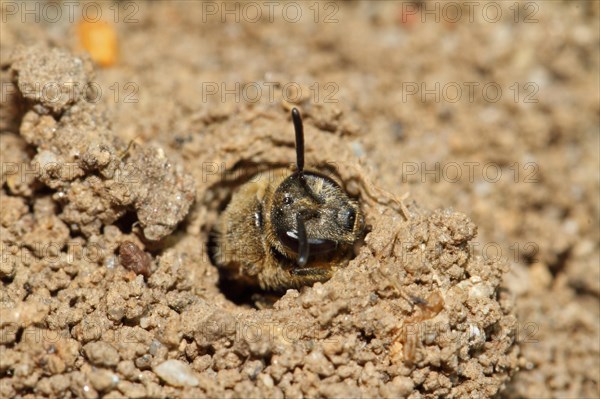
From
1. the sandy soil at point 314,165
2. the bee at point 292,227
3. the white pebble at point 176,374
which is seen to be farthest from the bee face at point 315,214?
the white pebble at point 176,374

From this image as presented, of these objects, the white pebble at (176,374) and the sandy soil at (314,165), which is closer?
the white pebble at (176,374)

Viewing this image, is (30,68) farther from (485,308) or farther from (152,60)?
(485,308)

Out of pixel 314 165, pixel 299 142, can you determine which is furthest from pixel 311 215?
pixel 314 165

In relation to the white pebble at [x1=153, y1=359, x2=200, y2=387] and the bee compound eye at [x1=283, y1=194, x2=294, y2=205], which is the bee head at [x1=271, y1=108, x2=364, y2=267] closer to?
the bee compound eye at [x1=283, y1=194, x2=294, y2=205]

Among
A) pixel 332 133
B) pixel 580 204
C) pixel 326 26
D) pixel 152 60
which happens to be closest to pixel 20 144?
pixel 152 60

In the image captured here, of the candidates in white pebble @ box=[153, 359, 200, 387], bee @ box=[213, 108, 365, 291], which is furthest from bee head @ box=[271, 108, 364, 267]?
white pebble @ box=[153, 359, 200, 387]

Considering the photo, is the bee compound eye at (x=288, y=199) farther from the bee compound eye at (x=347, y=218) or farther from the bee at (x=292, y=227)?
the bee compound eye at (x=347, y=218)
